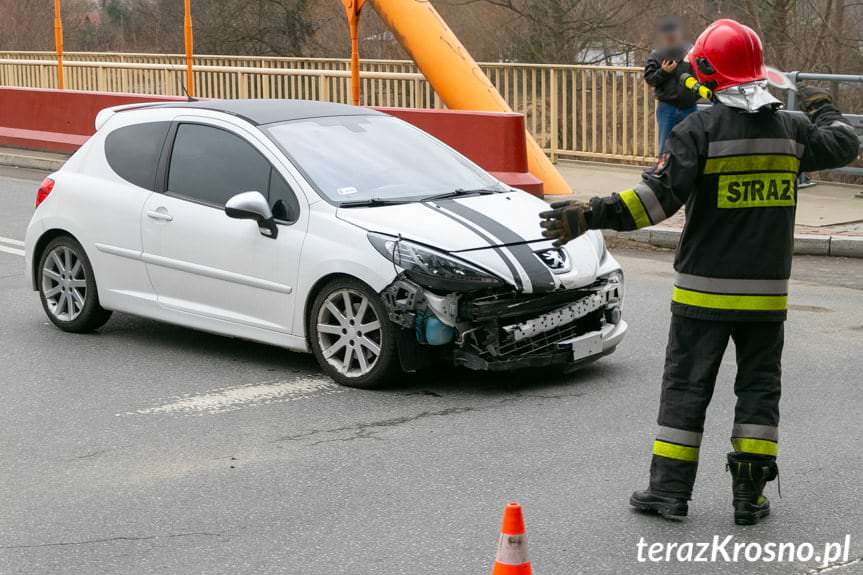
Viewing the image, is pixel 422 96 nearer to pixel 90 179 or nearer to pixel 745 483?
pixel 90 179

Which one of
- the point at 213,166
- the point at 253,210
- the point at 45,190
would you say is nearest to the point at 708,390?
the point at 253,210

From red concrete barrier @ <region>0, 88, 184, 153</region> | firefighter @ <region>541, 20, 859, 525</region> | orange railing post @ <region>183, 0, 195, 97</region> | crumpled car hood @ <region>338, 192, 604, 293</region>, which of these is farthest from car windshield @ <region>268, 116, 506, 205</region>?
orange railing post @ <region>183, 0, 195, 97</region>

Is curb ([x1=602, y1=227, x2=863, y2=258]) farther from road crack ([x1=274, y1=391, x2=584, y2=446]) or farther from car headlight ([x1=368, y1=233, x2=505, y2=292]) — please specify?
car headlight ([x1=368, y1=233, x2=505, y2=292])

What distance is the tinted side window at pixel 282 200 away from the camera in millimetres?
7695

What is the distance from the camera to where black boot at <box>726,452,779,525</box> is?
516 cm

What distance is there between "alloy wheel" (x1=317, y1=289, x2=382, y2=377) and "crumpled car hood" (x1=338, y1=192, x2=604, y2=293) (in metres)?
0.42

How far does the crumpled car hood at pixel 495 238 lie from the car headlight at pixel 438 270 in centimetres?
5

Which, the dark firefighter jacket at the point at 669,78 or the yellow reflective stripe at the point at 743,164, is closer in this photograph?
the yellow reflective stripe at the point at 743,164

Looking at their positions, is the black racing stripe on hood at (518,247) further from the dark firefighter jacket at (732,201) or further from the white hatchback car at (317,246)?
the dark firefighter jacket at (732,201)

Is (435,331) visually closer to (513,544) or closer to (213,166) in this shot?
(213,166)

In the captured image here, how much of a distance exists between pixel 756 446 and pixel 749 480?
13cm

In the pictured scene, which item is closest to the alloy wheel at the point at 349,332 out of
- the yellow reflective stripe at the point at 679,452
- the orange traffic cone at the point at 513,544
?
the yellow reflective stripe at the point at 679,452

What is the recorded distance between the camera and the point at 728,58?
16.6 ft

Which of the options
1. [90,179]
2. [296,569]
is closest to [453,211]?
[90,179]
